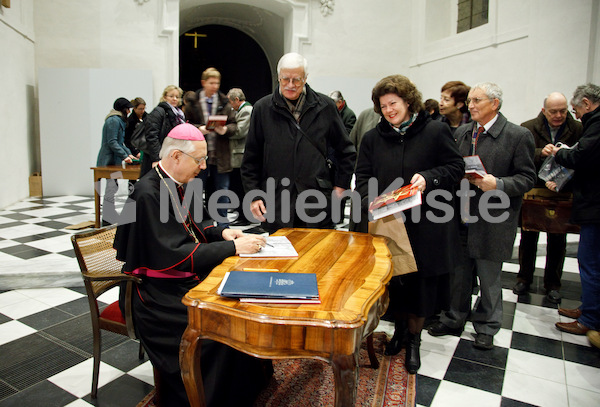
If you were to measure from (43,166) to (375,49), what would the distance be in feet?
24.8

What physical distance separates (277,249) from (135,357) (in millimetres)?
1405

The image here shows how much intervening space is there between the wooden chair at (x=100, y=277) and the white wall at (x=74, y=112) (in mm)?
7037

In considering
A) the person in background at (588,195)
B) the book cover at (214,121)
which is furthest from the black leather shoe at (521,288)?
the book cover at (214,121)

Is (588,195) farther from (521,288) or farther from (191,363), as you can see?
(191,363)

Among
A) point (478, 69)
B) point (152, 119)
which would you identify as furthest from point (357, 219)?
point (478, 69)

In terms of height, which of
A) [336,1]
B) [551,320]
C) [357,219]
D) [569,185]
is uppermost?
[336,1]

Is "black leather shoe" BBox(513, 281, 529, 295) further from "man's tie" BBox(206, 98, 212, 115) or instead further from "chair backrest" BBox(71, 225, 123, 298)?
"man's tie" BBox(206, 98, 212, 115)

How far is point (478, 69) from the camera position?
876cm

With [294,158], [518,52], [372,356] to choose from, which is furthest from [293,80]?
[518,52]

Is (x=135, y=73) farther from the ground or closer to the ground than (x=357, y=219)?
farther from the ground

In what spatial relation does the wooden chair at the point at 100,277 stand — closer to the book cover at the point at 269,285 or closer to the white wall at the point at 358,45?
the book cover at the point at 269,285

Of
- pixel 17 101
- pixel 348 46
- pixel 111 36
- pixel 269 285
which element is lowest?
pixel 269 285

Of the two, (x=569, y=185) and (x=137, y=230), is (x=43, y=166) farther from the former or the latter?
(x=569, y=185)

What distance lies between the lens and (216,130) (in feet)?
17.8
